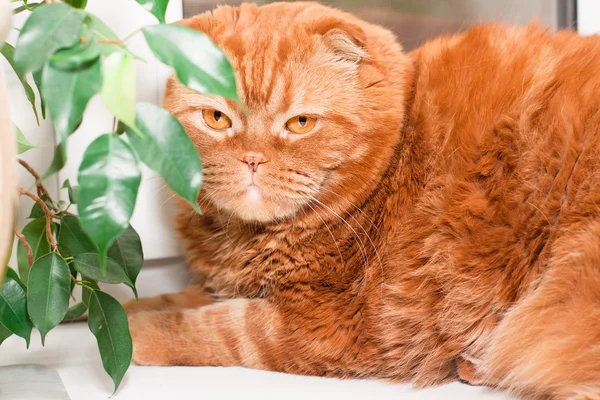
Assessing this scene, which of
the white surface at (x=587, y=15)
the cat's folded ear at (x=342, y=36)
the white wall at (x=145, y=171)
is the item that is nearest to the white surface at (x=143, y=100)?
the white wall at (x=145, y=171)

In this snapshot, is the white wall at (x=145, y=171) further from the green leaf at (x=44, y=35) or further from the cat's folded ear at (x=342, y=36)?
the green leaf at (x=44, y=35)

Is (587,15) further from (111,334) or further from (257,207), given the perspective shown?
(111,334)

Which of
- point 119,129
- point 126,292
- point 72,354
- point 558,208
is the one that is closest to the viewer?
point 119,129

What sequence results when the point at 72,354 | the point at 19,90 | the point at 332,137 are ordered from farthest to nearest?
the point at 19,90, the point at 72,354, the point at 332,137

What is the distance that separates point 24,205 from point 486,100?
1.20 m

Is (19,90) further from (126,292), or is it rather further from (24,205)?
(126,292)

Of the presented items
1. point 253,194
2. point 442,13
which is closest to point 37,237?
point 253,194

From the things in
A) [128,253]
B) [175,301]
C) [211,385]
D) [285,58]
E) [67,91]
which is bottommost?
[175,301]

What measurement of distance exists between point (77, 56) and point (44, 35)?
6cm

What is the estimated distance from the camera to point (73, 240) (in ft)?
4.47

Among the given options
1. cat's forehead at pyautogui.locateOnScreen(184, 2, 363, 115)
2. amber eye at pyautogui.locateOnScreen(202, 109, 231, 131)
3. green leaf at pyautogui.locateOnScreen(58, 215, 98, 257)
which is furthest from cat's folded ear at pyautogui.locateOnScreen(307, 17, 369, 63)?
green leaf at pyautogui.locateOnScreen(58, 215, 98, 257)

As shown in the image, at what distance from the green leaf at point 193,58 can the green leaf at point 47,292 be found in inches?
21.2

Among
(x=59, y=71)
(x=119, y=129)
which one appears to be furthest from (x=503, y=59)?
(x=59, y=71)

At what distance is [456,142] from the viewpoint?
1.48 m
